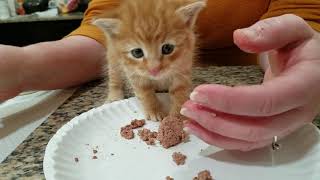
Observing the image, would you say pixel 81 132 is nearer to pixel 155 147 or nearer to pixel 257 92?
pixel 155 147

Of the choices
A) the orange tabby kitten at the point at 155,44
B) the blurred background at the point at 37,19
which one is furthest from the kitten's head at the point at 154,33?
the blurred background at the point at 37,19

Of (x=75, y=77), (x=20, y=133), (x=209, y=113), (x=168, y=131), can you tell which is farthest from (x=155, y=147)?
(x=75, y=77)

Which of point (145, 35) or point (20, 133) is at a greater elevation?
point (145, 35)

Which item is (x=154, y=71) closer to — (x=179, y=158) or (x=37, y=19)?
(x=179, y=158)

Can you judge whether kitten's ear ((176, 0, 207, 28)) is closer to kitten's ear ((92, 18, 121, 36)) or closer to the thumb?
kitten's ear ((92, 18, 121, 36))

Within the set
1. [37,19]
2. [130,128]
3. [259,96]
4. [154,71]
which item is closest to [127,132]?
[130,128]

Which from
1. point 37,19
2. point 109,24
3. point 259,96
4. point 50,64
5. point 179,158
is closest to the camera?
point 259,96
